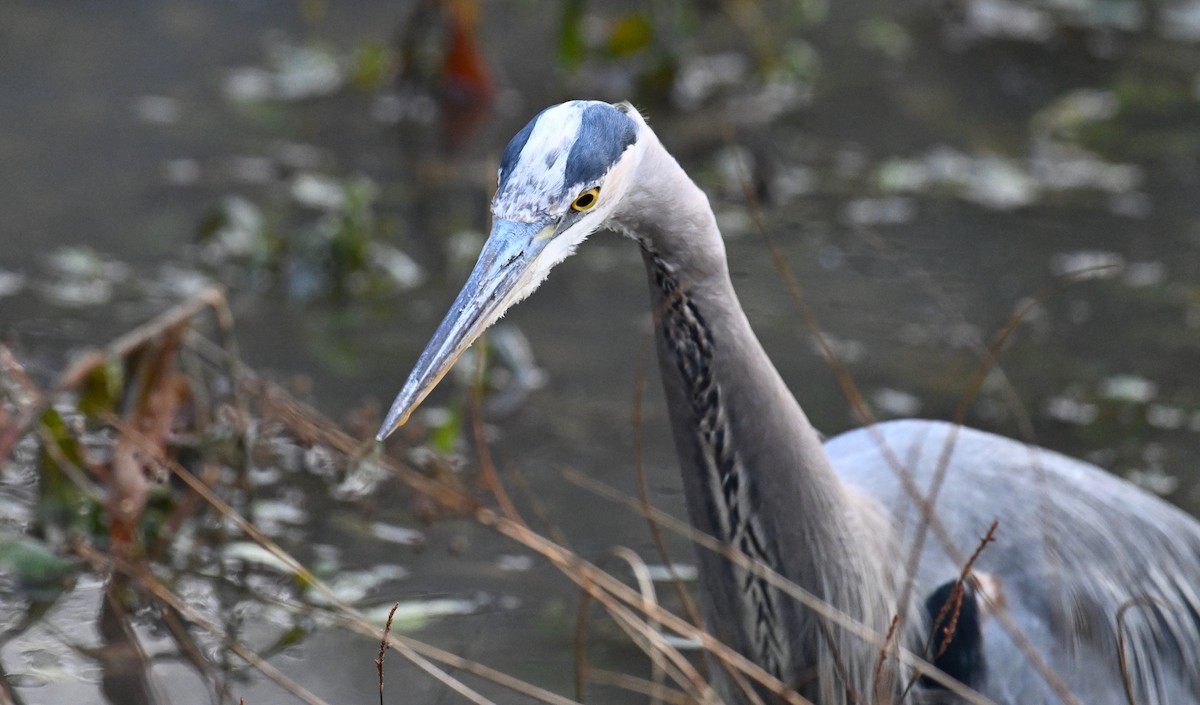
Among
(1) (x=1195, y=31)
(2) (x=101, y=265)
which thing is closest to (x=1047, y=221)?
(1) (x=1195, y=31)

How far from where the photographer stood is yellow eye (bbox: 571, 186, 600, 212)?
187 centimetres

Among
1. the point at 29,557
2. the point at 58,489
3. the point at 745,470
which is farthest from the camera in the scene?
the point at 58,489

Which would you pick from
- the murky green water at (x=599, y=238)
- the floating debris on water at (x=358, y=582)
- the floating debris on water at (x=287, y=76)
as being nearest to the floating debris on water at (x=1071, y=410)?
the murky green water at (x=599, y=238)

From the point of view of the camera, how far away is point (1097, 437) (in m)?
3.75

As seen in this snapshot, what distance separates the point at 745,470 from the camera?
84.1 inches

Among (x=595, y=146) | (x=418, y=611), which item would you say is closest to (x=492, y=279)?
(x=595, y=146)

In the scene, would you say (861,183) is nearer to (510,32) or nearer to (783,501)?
(510,32)

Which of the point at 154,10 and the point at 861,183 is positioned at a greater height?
the point at 154,10

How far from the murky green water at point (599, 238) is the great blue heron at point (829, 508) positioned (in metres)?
0.45

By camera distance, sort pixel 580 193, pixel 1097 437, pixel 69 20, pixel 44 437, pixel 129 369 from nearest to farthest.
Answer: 1. pixel 580 193
2. pixel 44 437
3. pixel 129 369
4. pixel 1097 437
5. pixel 69 20

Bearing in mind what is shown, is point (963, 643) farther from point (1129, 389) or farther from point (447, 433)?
point (1129, 389)

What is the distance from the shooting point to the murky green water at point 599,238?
3.22m

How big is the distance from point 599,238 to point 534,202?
284 centimetres

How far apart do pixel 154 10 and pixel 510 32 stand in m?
1.42
